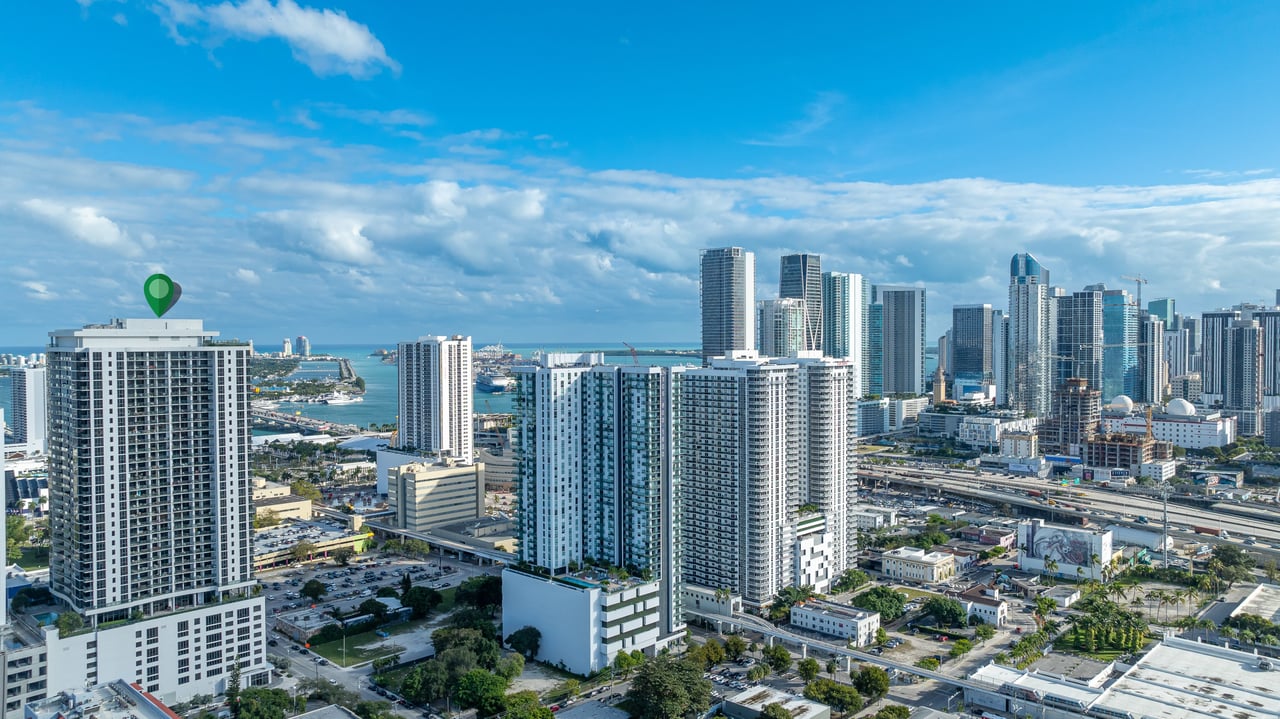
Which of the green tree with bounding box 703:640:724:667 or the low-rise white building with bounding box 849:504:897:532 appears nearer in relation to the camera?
the green tree with bounding box 703:640:724:667

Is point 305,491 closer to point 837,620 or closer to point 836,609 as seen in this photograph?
point 836,609

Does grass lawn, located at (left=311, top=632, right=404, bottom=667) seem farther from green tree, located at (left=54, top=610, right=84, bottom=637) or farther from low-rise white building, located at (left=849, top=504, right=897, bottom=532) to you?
low-rise white building, located at (left=849, top=504, right=897, bottom=532)

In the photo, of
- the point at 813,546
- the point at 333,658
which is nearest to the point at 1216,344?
the point at 813,546

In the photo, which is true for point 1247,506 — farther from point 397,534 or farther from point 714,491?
point 397,534

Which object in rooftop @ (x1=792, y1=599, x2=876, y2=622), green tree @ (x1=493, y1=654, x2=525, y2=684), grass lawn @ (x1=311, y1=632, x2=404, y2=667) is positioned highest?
rooftop @ (x1=792, y1=599, x2=876, y2=622)

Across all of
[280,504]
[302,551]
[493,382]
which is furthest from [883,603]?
[493,382]

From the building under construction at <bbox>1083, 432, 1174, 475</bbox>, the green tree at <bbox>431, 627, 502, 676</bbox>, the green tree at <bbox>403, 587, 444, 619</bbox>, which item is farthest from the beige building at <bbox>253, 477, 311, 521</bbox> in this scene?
the building under construction at <bbox>1083, 432, 1174, 475</bbox>
